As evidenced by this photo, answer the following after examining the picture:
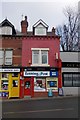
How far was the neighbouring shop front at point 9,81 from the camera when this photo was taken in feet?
107

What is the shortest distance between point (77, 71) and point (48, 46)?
16.9 feet

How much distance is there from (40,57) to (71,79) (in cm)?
521

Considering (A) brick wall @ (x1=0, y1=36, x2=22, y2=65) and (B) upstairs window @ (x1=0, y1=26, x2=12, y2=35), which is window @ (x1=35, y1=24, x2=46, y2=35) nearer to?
(A) brick wall @ (x1=0, y1=36, x2=22, y2=65)

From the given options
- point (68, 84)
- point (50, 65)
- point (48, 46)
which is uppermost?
point (48, 46)

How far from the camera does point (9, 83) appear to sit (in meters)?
32.8

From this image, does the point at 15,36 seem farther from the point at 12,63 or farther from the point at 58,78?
the point at 58,78

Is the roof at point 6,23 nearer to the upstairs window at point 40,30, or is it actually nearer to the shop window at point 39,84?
the upstairs window at point 40,30

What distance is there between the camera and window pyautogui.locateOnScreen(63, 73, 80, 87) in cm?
3537

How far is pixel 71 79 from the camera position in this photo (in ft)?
117

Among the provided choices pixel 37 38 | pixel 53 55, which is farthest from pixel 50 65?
pixel 37 38

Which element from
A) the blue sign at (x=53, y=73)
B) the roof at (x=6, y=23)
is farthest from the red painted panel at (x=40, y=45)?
the roof at (x=6, y=23)

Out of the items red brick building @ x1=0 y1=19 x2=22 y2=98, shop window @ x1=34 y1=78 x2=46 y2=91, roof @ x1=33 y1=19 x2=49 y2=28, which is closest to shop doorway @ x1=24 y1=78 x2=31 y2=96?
shop window @ x1=34 y1=78 x2=46 y2=91

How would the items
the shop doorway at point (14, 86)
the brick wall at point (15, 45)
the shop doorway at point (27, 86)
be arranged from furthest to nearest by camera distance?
the brick wall at point (15, 45) → the shop doorway at point (27, 86) → the shop doorway at point (14, 86)

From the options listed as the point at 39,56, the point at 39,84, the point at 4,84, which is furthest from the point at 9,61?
the point at 39,84
